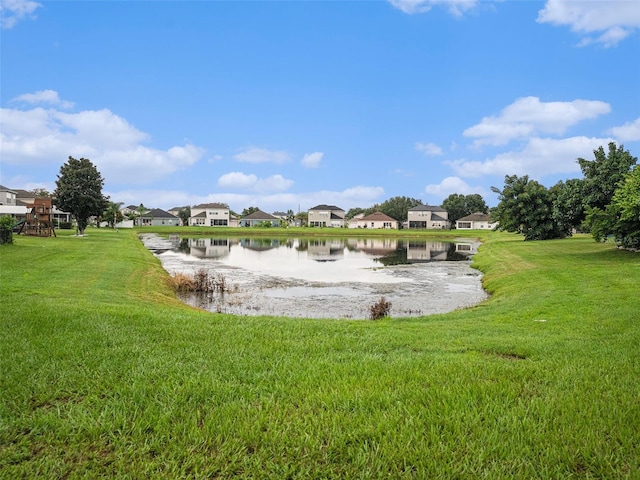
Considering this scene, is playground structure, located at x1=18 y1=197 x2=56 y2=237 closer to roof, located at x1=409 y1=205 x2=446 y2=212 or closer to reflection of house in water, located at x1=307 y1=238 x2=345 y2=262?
reflection of house in water, located at x1=307 y1=238 x2=345 y2=262

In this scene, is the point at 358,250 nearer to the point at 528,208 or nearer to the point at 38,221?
the point at 528,208

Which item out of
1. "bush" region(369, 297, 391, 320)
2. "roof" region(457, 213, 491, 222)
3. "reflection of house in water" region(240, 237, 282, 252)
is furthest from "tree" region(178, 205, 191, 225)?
"bush" region(369, 297, 391, 320)

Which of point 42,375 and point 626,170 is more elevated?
point 626,170

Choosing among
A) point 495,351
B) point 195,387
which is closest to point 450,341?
point 495,351

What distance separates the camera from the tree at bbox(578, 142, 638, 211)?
29.7m

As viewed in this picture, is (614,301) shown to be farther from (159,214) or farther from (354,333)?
(159,214)

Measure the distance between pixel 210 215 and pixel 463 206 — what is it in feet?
268

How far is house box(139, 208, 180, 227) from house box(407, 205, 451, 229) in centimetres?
7329

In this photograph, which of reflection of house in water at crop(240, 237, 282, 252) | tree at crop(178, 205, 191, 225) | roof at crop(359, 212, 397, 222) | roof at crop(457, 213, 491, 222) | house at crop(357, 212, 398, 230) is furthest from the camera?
tree at crop(178, 205, 191, 225)

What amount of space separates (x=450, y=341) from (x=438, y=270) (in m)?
26.4

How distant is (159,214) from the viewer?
13938cm

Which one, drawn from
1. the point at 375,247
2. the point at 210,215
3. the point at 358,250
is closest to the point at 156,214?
the point at 210,215

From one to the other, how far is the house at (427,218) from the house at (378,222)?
551cm

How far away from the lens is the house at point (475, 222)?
132 m
